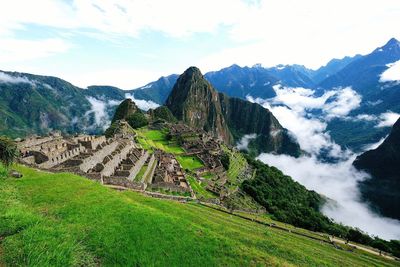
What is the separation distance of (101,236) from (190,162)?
68.8m

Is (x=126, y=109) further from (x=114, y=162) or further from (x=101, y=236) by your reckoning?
(x=101, y=236)

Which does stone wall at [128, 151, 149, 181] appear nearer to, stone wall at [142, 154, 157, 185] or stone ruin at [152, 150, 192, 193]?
stone wall at [142, 154, 157, 185]

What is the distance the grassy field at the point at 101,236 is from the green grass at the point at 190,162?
55.7 meters

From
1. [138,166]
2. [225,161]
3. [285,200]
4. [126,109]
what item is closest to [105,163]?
[138,166]

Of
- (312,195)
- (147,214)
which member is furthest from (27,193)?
(312,195)

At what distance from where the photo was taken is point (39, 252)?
47.2 feet

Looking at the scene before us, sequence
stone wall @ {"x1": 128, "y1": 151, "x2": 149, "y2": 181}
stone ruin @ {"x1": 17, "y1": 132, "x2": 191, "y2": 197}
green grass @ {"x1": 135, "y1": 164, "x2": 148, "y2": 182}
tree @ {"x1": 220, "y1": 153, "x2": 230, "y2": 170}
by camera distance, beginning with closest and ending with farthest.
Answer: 1. stone ruin @ {"x1": 17, "y1": 132, "x2": 191, "y2": 197}
2. stone wall @ {"x1": 128, "y1": 151, "x2": 149, "y2": 181}
3. green grass @ {"x1": 135, "y1": 164, "x2": 148, "y2": 182}
4. tree @ {"x1": 220, "y1": 153, "x2": 230, "y2": 170}

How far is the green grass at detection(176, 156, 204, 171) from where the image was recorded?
81.6 meters

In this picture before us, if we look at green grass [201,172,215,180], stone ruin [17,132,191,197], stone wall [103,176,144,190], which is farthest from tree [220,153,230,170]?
stone wall [103,176,144,190]

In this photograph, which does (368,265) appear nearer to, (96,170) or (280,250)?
(280,250)

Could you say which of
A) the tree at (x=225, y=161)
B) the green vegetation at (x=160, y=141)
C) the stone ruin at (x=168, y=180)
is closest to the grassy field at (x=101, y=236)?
the stone ruin at (x=168, y=180)

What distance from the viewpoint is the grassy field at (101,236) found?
50.7 ft

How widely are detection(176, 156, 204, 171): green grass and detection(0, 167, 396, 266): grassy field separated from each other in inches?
2194

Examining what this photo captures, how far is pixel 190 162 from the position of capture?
3430 inches
